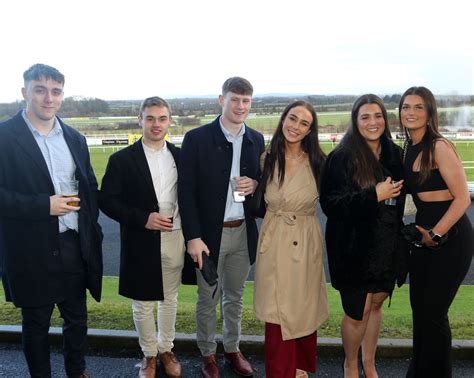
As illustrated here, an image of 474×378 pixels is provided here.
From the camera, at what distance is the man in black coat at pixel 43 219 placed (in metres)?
2.77

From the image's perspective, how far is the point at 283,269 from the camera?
2.93 meters

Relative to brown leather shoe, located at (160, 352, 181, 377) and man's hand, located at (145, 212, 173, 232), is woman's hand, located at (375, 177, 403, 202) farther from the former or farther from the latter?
brown leather shoe, located at (160, 352, 181, 377)

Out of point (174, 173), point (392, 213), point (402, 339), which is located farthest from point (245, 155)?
point (402, 339)

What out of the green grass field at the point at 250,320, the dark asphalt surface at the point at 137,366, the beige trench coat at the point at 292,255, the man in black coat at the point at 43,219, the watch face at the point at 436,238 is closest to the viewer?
the watch face at the point at 436,238

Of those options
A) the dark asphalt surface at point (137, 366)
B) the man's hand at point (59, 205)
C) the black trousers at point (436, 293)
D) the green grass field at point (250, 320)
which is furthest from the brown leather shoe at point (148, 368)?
the black trousers at point (436, 293)

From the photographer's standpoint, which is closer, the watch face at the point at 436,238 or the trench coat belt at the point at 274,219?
the watch face at the point at 436,238

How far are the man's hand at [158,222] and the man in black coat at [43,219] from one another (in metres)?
0.44

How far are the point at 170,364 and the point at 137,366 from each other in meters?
0.32

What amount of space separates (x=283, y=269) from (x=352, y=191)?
0.69 meters

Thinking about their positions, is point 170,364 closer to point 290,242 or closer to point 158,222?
point 158,222

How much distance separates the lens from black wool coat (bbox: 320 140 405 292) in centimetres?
274

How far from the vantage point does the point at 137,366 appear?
3465 millimetres

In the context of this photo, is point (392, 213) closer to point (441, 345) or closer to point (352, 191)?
point (352, 191)

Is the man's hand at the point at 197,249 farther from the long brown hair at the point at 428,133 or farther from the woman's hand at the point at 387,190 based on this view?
the long brown hair at the point at 428,133
